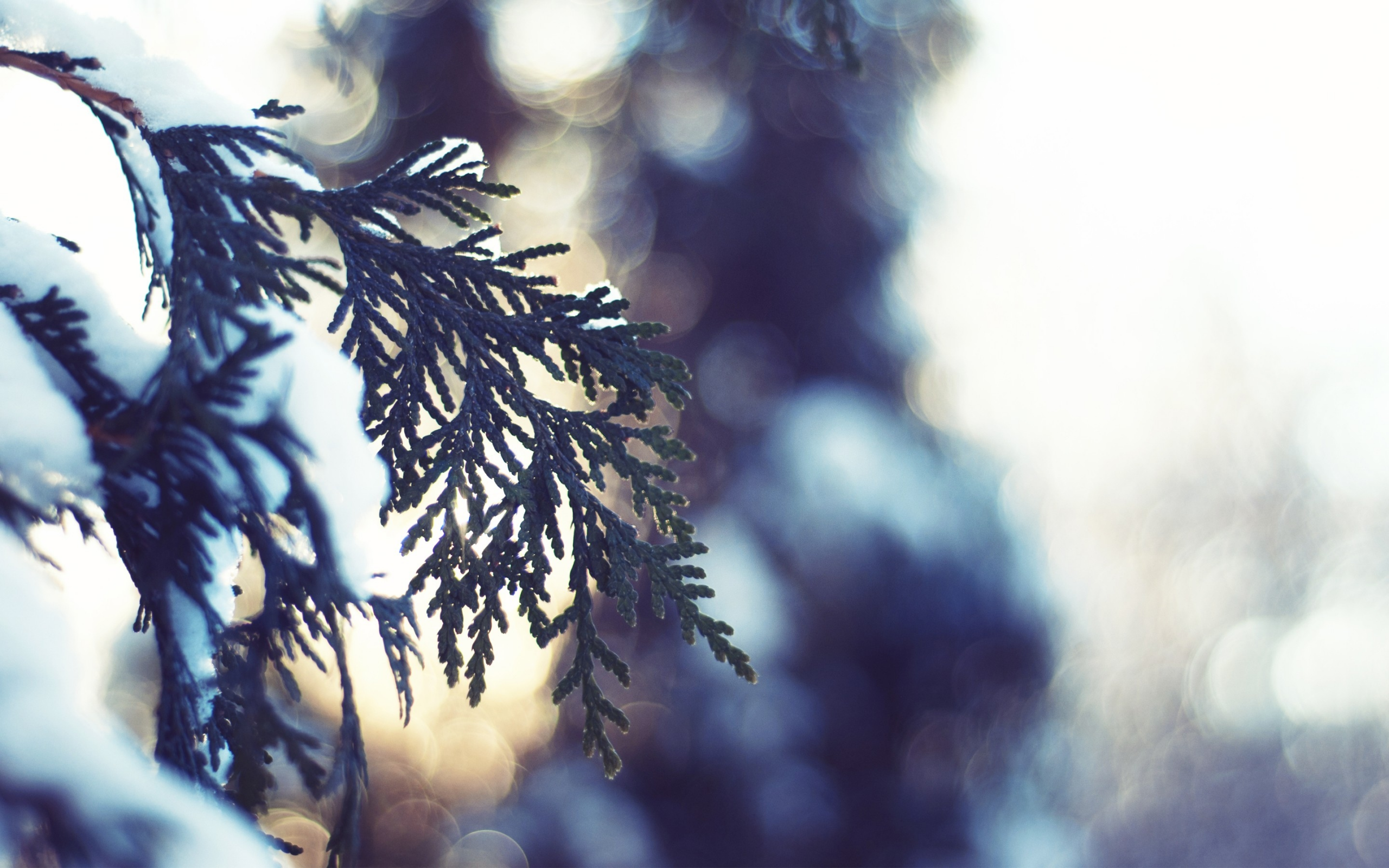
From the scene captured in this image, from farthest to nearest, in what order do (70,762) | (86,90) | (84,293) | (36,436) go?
1. (86,90)
2. (84,293)
3. (36,436)
4. (70,762)

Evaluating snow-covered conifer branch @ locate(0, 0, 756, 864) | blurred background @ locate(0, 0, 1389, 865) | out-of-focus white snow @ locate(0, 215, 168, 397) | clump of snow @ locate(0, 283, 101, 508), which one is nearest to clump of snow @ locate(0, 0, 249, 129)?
snow-covered conifer branch @ locate(0, 0, 756, 864)

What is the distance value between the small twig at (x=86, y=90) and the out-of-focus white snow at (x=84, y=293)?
0.40 m

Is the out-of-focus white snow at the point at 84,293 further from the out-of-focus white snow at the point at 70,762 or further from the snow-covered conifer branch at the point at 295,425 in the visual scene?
the out-of-focus white snow at the point at 70,762

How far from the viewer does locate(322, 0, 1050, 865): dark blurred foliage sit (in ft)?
30.6

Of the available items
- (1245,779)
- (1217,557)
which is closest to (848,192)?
(1217,557)

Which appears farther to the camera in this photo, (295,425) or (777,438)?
(777,438)

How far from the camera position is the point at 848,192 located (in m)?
9.67

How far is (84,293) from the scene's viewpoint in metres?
1.62

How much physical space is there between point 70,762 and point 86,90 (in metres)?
1.68

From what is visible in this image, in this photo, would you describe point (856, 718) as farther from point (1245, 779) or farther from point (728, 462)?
point (1245, 779)

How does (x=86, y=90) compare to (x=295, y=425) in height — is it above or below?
above

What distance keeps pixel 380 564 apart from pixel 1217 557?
28.3 m

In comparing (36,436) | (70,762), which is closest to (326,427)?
(36,436)

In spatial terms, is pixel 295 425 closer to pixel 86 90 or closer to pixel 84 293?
pixel 84 293
